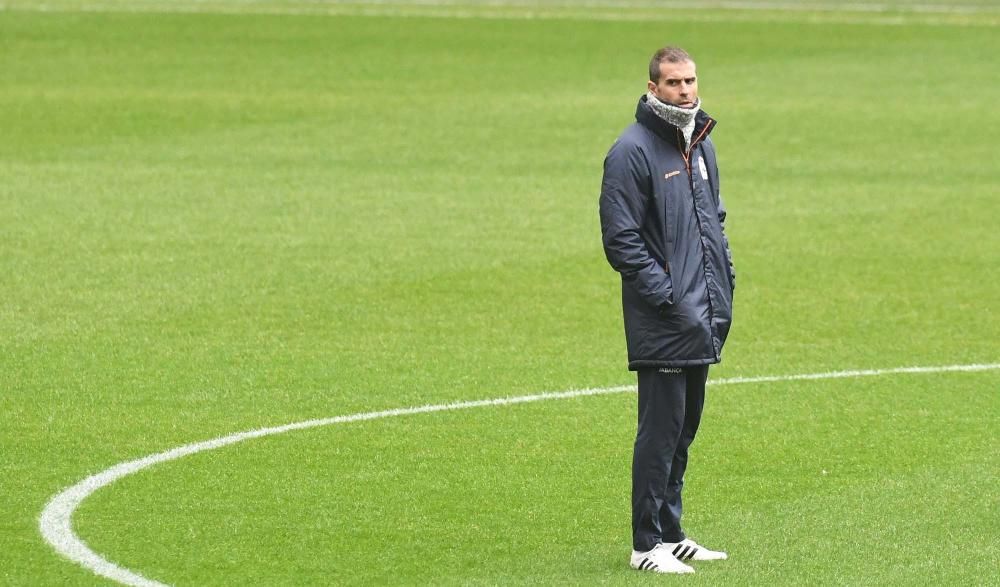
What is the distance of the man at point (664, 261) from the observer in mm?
8359

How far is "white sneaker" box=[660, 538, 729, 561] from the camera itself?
8.75m

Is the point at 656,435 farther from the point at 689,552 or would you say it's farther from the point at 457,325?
the point at 457,325

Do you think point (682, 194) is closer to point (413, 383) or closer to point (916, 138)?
point (413, 383)

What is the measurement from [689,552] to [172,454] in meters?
3.34

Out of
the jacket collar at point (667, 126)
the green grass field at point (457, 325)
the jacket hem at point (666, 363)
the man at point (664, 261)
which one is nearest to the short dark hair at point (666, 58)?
the man at point (664, 261)

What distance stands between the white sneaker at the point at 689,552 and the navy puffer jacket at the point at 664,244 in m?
0.84

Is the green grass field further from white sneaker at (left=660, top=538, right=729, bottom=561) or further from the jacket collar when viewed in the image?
the jacket collar

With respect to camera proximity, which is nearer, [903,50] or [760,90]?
[760,90]

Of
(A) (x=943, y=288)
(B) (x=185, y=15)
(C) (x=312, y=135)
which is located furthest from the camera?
(B) (x=185, y=15)

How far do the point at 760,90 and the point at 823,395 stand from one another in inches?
793

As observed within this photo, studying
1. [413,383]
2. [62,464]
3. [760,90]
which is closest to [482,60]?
[760,90]

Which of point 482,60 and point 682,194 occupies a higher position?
point 682,194

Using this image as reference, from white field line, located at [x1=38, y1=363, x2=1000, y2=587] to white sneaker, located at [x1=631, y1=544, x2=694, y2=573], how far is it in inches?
79.6

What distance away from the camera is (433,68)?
35000mm
